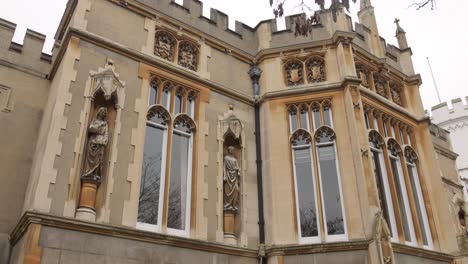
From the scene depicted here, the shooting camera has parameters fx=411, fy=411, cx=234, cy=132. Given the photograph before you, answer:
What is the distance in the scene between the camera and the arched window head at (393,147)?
11.6 m

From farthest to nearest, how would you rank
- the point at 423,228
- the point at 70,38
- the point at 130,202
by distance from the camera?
the point at 423,228 < the point at 70,38 < the point at 130,202

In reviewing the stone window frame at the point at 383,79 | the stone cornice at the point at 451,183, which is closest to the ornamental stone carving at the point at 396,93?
the stone window frame at the point at 383,79

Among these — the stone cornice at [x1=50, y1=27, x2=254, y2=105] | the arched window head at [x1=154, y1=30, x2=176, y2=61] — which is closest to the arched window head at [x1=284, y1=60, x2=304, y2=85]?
the stone cornice at [x1=50, y1=27, x2=254, y2=105]

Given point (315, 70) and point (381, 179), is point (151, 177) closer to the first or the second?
point (315, 70)

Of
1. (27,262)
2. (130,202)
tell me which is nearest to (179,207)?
(130,202)

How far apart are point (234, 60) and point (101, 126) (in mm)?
4747

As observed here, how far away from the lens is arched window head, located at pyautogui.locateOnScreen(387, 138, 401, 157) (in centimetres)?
1155

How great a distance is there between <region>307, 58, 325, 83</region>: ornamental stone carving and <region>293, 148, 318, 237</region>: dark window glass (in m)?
2.12

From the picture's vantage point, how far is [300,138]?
34.8ft

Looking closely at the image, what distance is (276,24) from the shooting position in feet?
40.7

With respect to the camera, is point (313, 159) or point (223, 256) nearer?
point (223, 256)

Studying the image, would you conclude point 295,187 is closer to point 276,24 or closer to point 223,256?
point 223,256

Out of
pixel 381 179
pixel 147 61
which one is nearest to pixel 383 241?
pixel 381 179

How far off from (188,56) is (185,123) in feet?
6.52
